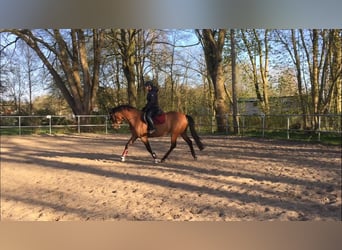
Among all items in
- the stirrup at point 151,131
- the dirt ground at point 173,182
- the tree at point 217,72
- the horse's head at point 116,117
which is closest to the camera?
the dirt ground at point 173,182

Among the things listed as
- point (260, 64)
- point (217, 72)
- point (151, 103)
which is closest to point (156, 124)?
point (151, 103)

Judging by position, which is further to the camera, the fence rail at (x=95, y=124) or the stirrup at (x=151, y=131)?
the stirrup at (x=151, y=131)

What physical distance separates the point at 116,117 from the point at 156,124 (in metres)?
0.54

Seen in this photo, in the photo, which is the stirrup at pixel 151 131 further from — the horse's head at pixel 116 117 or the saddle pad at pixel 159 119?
the horse's head at pixel 116 117

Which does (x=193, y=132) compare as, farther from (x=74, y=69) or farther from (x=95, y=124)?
(x=74, y=69)

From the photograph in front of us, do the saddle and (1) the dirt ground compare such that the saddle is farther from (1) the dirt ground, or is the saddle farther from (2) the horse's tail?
(1) the dirt ground

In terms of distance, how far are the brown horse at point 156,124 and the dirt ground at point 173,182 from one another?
14 centimetres

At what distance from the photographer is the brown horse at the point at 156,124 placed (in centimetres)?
305

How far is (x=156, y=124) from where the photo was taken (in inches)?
135

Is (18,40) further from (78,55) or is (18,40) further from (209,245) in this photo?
(209,245)

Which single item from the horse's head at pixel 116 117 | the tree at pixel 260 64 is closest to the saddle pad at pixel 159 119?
the horse's head at pixel 116 117

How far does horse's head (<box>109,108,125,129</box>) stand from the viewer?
9.86ft

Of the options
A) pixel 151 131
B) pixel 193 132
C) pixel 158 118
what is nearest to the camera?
pixel 158 118
